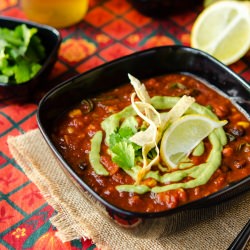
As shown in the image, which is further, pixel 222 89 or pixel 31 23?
pixel 31 23

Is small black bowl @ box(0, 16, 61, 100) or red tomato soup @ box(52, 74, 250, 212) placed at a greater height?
red tomato soup @ box(52, 74, 250, 212)

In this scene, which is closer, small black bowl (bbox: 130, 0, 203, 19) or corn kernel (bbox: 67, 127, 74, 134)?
corn kernel (bbox: 67, 127, 74, 134)

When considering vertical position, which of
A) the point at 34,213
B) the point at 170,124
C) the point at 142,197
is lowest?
the point at 34,213

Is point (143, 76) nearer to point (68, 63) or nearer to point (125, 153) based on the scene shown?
point (68, 63)

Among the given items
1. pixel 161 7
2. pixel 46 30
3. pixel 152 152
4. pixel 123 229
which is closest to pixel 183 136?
pixel 152 152

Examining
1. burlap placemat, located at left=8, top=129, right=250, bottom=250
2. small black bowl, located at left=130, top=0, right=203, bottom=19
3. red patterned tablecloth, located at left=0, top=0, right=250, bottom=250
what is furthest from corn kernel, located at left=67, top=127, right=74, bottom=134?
small black bowl, located at left=130, top=0, right=203, bottom=19

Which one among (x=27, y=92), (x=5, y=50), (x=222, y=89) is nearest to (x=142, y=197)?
(x=222, y=89)

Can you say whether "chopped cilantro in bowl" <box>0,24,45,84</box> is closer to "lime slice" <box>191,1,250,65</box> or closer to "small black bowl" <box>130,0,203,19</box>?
"small black bowl" <box>130,0,203,19</box>

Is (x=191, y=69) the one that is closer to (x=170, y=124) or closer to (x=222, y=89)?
(x=222, y=89)
